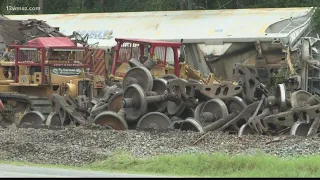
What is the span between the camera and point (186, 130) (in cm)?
1978

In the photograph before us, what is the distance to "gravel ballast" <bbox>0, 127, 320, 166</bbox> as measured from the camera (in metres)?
15.4

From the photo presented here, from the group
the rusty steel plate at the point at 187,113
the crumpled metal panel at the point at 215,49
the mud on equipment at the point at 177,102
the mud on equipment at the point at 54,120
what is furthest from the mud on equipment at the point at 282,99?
the crumpled metal panel at the point at 215,49

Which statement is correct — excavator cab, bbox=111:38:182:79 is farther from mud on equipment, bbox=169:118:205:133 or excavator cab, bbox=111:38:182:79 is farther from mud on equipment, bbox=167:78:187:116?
mud on equipment, bbox=169:118:205:133

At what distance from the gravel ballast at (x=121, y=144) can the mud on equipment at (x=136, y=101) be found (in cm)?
147

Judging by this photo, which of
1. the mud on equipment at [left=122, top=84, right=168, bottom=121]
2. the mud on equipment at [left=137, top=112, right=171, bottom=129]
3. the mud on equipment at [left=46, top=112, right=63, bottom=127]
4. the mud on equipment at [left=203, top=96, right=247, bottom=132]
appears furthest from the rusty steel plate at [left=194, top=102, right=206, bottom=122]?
the mud on equipment at [left=46, top=112, right=63, bottom=127]

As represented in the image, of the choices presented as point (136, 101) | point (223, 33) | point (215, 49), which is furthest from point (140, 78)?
point (223, 33)

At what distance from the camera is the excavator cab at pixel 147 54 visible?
2503 cm

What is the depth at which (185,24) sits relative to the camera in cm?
3322

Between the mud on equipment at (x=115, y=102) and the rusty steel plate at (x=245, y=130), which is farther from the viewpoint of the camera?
the mud on equipment at (x=115, y=102)

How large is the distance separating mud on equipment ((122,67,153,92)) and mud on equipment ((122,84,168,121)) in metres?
0.54

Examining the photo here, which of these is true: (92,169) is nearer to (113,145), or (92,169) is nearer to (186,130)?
(113,145)

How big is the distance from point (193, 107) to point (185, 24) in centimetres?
1247

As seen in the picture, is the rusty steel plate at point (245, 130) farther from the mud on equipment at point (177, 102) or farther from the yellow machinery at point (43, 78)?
the yellow machinery at point (43, 78)

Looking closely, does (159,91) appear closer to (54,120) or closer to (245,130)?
(245,130)
